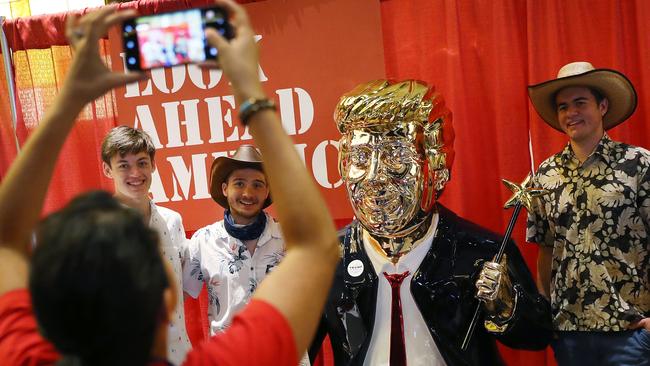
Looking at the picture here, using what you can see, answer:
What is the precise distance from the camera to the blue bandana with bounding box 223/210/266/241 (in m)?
3.03

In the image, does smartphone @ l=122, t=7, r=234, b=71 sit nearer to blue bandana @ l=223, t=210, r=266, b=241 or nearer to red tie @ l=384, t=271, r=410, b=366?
red tie @ l=384, t=271, r=410, b=366

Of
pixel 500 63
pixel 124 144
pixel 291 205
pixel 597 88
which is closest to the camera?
pixel 291 205

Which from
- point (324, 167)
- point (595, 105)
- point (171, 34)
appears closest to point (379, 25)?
point (324, 167)

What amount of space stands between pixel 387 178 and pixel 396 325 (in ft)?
1.61

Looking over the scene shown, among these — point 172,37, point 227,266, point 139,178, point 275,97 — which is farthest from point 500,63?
point 172,37

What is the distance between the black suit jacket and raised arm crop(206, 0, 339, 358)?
1631mm

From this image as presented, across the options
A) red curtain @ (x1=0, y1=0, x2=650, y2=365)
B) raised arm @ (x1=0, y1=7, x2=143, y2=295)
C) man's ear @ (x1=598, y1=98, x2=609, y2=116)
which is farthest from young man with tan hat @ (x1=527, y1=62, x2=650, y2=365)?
raised arm @ (x1=0, y1=7, x2=143, y2=295)

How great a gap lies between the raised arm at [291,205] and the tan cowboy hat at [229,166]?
209cm

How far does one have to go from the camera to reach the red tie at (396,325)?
2578 mm

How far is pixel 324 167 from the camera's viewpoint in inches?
135

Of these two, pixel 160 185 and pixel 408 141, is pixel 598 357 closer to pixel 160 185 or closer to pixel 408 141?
pixel 408 141

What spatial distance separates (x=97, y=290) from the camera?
0.84 meters

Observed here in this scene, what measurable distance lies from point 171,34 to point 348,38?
2.29m

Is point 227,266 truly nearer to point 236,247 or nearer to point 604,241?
point 236,247
